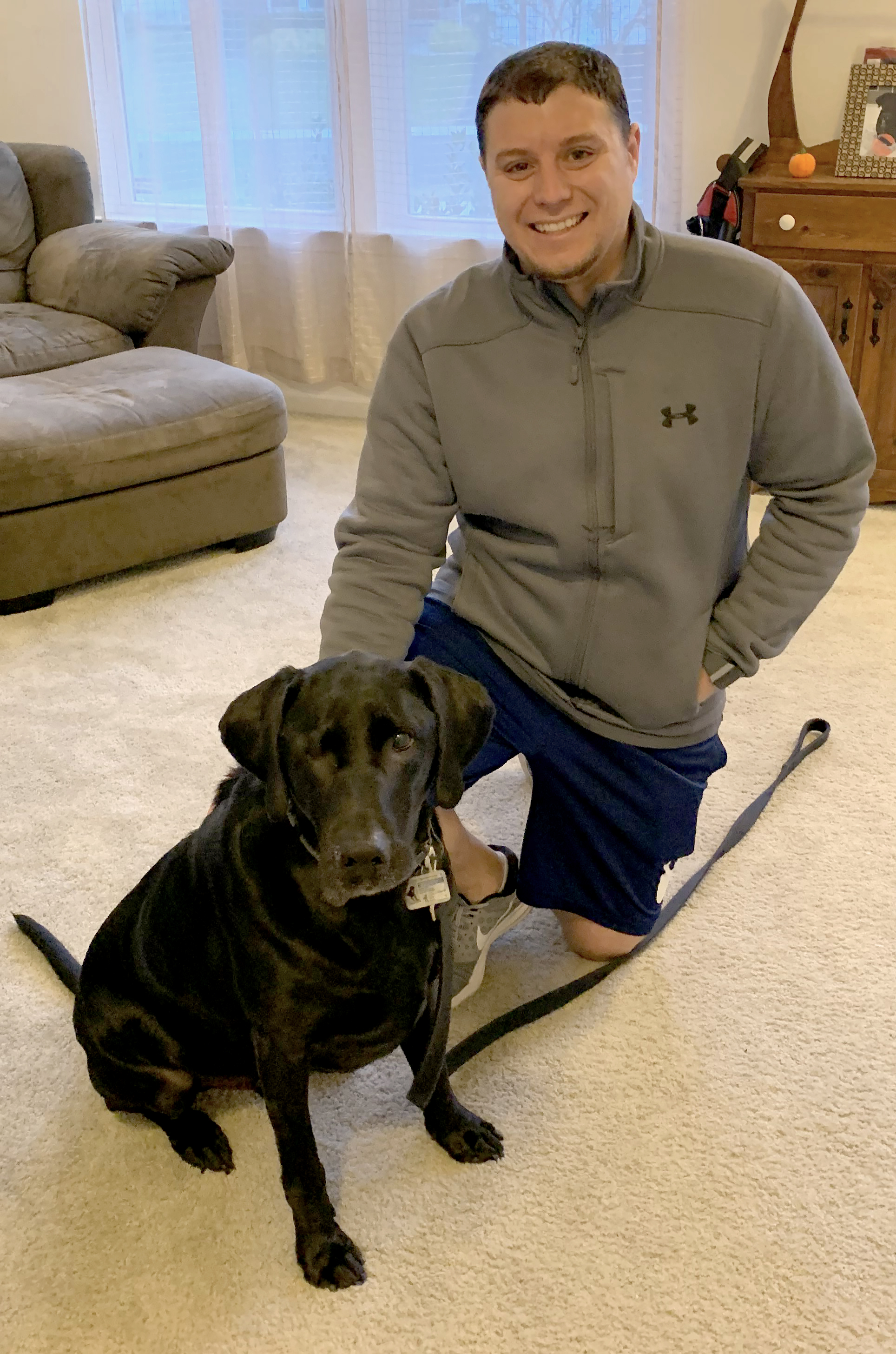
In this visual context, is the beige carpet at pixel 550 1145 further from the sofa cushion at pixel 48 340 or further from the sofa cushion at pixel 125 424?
the sofa cushion at pixel 48 340

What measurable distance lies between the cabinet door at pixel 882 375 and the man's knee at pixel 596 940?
193cm

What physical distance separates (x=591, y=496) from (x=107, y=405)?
1.65 metres

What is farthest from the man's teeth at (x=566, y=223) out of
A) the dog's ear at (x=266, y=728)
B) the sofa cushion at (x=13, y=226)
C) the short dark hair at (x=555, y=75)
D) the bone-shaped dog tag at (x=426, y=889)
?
the sofa cushion at (x=13, y=226)

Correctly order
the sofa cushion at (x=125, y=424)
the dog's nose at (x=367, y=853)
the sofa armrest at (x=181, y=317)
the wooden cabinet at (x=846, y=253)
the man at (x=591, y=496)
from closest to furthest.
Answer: the dog's nose at (x=367, y=853)
the man at (x=591, y=496)
the sofa cushion at (x=125, y=424)
the wooden cabinet at (x=846, y=253)
the sofa armrest at (x=181, y=317)

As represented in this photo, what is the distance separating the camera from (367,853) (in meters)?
1.06

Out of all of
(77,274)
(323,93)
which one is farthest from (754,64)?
(77,274)

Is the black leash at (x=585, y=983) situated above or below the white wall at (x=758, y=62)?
below

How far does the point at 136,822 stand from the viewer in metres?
1.98

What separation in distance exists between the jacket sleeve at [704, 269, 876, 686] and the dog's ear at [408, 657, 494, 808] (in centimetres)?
50

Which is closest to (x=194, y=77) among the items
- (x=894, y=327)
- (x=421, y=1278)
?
(x=894, y=327)

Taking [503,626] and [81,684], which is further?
[81,684]

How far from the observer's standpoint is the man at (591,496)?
143 cm

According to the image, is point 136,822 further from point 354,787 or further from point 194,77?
point 194,77

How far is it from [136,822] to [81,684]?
0.57m
